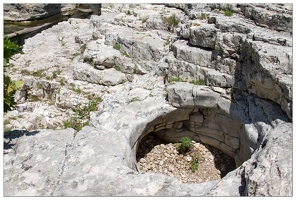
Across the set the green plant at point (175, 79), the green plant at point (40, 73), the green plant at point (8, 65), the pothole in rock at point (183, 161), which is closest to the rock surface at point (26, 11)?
the green plant at point (40, 73)

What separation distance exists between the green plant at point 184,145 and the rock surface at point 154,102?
36cm

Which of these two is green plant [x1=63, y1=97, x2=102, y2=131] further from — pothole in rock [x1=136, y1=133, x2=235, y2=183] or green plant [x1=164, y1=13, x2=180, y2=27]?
green plant [x1=164, y1=13, x2=180, y2=27]

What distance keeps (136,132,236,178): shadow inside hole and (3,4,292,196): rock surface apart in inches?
7.7

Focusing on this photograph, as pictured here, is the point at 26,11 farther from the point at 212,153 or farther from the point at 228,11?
the point at 212,153

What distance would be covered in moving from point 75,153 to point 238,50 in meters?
4.53

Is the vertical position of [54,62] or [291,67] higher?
[291,67]

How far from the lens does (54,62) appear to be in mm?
11664

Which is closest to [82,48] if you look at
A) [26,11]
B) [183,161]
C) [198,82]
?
[198,82]

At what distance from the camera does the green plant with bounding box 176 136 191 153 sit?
991 cm

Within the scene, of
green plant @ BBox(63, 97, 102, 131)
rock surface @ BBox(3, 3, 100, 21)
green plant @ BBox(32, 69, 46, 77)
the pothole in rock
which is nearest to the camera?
green plant @ BBox(63, 97, 102, 131)

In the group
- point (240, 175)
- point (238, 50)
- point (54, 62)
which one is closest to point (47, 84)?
point (54, 62)

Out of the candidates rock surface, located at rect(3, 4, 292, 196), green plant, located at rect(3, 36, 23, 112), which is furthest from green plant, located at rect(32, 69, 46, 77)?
green plant, located at rect(3, 36, 23, 112)

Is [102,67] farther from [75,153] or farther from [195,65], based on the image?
[75,153]

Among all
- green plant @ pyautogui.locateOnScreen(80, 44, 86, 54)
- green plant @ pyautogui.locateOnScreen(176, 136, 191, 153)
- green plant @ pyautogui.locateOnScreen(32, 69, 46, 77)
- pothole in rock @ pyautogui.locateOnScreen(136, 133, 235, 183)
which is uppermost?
green plant @ pyautogui.locateOnScreen(80, 44, 86, 54)
